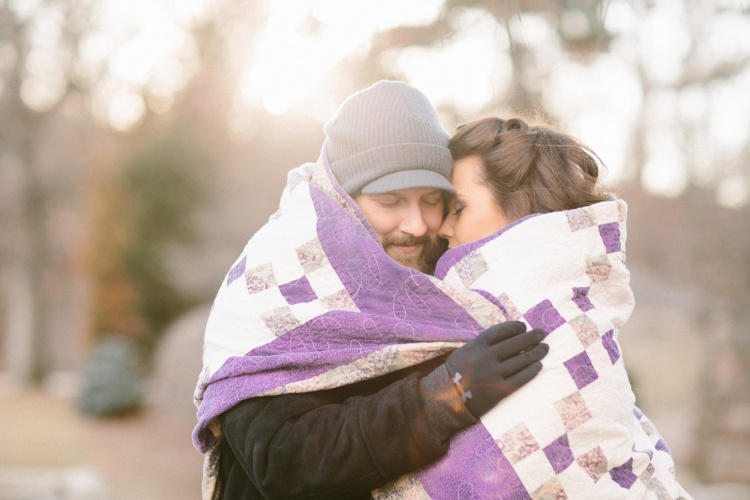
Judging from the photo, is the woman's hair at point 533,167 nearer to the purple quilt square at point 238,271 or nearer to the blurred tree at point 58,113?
the purple quilt square at point 238,271

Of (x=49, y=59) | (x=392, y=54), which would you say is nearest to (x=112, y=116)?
(x=49, y=59)

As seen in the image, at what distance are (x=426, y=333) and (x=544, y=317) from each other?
10.3 inches

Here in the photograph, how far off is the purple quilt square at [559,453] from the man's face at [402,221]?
23.9 inches

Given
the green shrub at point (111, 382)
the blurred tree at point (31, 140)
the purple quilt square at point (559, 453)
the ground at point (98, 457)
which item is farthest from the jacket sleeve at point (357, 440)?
the blurred tree at point (31, 140)

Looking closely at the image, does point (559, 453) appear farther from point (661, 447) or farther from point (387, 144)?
point (387, 144)

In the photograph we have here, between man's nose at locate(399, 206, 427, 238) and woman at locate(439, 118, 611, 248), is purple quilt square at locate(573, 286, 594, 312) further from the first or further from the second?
man's nose at locate(399, 206, 427, 238)

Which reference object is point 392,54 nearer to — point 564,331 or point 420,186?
point 420,186

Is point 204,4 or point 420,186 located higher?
point 204,4

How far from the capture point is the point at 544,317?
1.51 m

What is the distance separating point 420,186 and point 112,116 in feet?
45.0

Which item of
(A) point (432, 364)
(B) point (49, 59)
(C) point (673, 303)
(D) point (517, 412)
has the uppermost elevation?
(B) point (49, 59)

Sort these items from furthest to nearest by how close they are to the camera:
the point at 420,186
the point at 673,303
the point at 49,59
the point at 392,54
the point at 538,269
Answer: the point at 49,59 < the point at 673,303 < the point at 392,54 < the point at 420,186 < the point at 538,269

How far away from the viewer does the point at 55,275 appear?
15.8m

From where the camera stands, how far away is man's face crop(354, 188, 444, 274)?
5.85ft
